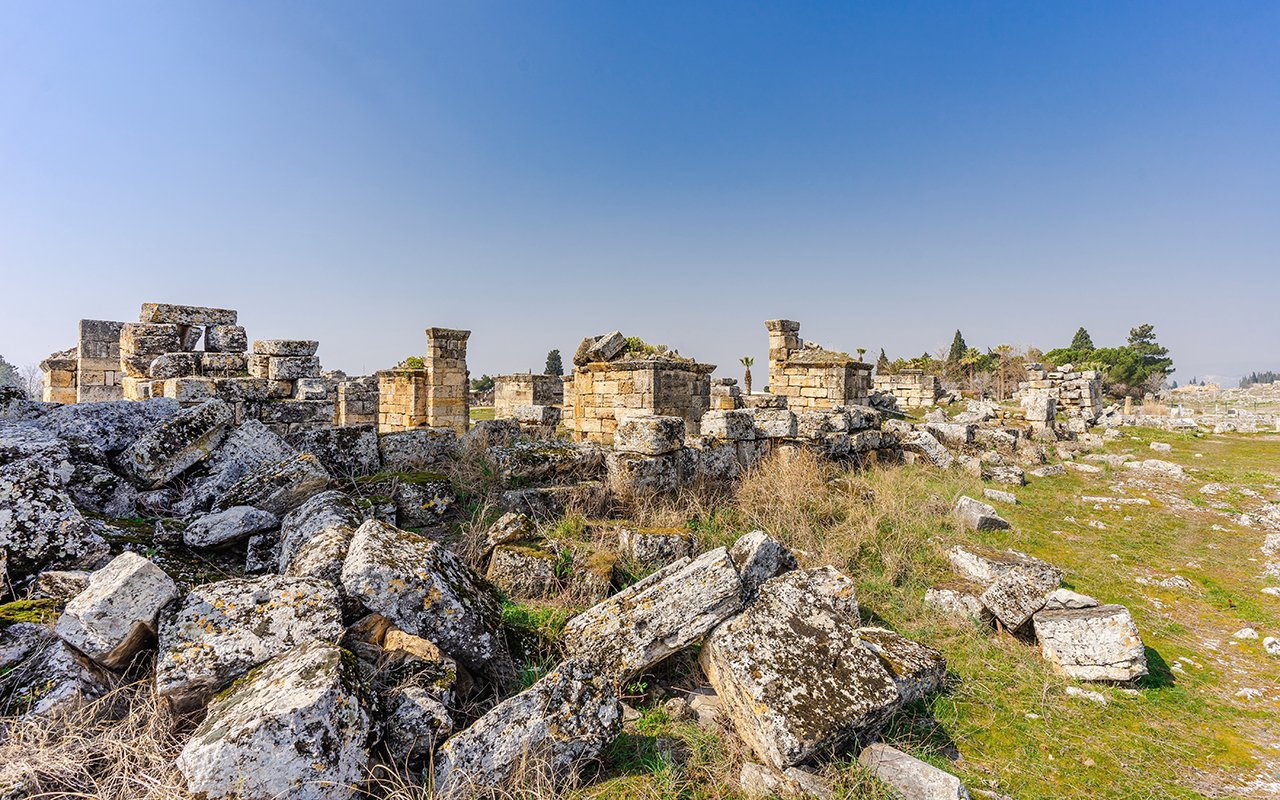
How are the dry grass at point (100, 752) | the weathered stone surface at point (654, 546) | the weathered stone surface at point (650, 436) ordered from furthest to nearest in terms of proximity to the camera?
the weathered stone surface at point (650, 436) → the weathered stone surface at point (654, 546) → the dry grass at point (100, 752)

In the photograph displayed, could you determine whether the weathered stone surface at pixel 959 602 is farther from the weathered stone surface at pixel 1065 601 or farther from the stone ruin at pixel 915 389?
the stone ruin at pixel 915 389

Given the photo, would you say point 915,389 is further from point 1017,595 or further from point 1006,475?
point 1017,595

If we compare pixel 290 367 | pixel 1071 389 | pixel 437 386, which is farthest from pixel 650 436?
pixel 1071 389

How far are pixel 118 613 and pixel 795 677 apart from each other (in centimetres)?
303

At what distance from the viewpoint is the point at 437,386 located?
14039mm

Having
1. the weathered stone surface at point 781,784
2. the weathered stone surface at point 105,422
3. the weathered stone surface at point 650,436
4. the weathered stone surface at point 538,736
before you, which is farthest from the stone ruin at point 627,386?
the weathered stone surface at point 781,784

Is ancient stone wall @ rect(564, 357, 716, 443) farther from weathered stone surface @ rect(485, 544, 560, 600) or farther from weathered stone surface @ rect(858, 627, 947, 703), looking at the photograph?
weathered stone surface @ rect(858, 627, 947, 703)

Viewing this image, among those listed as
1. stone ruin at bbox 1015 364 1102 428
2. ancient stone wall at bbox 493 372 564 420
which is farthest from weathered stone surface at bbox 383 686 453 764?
stone ruin at bbox 1015 364 1102 428

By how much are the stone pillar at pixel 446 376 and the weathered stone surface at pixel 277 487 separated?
32.7 feet

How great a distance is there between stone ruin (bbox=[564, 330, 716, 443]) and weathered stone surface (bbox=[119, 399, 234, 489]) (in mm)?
6508

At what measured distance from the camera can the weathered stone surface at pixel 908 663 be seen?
3098 mm

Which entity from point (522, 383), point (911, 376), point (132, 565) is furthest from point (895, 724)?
point (911, 376)

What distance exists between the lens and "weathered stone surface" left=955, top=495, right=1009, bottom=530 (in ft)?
21.2

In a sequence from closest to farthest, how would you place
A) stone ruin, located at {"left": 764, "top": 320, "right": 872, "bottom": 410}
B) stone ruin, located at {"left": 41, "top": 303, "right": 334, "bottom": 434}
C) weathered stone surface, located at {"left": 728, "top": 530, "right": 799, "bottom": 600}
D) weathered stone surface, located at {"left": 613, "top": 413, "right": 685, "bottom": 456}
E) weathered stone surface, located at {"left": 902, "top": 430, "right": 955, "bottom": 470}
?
→ weathered stone surface, located at {"left": 728, "top": 530, "right": 799, "bottom": 600}, stone ruin, located at {"left": 41, "top": 303, "right": 334, "bottom": 434}, weathered stone surface, located at {"left": 613, "top": 413, "right": 685, "bottom": 456}, weathered stone surface, located at {"left": 902, "top": 430, "right": 955, "bottom": 470}, stone ruin, located at {"left": 764, "top": 320, "right": 872, "bottom": 410}
